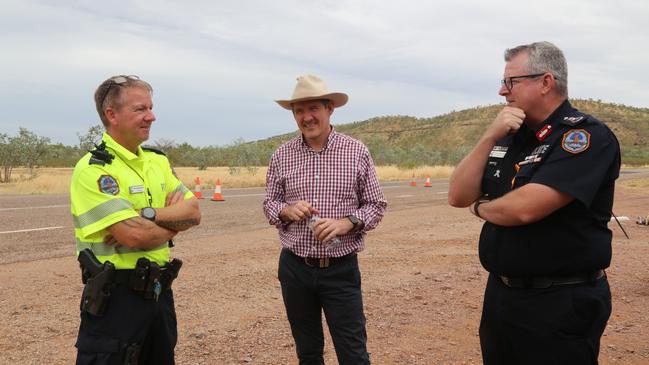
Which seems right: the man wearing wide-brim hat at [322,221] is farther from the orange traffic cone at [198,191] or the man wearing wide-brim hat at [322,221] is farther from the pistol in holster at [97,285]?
the orange traffic cone at [198,191]

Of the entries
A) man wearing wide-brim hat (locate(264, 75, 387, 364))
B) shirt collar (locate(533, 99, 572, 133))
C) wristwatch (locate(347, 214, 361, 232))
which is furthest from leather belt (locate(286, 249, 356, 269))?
shirt collar (locate(533, 99, 572, 133))

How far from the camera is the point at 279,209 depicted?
3381 millimetres

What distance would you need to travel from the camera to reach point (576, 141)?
241 cm

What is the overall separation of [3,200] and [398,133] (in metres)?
100

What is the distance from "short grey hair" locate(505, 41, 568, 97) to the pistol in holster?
223cm

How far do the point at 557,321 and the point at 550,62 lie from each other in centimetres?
121

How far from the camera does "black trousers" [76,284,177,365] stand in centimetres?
258

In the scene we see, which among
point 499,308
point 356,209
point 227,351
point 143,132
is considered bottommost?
point 227,351

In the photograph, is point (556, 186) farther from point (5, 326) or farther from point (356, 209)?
point (5, 326)

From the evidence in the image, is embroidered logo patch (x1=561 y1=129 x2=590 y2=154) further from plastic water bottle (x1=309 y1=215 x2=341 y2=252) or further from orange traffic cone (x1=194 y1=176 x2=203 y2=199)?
orange traffic cone (x1=194 y1=176 x2=203 y2=199)

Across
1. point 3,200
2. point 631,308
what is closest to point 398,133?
point 3,200

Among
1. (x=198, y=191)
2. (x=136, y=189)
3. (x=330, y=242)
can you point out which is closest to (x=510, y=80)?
(x=330, y=242)

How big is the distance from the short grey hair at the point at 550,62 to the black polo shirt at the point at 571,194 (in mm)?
106

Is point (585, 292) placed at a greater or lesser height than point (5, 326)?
greater
